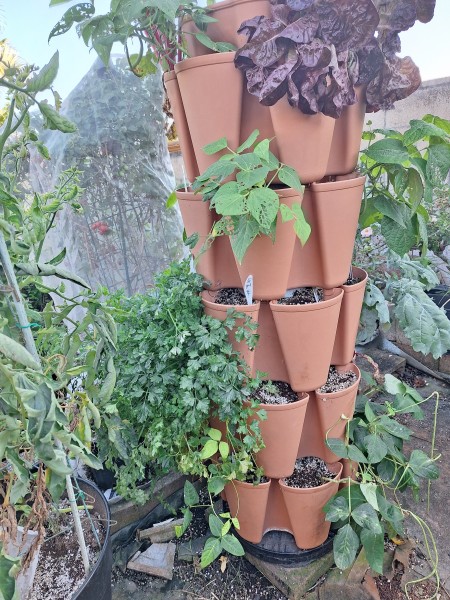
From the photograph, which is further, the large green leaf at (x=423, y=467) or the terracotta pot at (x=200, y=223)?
the large green leaf at (x=423, y=467)

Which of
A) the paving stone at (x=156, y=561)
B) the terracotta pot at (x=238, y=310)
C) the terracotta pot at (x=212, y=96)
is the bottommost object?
the paving stone at (x=156, y=561)

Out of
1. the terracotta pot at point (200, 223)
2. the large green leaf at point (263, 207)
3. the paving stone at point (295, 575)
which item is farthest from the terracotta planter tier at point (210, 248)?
the paving stone at point (295, 575)

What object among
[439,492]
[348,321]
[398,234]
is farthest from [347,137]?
[439,492]

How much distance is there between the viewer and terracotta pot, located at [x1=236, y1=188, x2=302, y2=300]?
0.93 m

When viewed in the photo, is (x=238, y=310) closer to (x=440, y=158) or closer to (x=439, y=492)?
(x=440, y=158)

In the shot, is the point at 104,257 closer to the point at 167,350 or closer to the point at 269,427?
the point at 167,350

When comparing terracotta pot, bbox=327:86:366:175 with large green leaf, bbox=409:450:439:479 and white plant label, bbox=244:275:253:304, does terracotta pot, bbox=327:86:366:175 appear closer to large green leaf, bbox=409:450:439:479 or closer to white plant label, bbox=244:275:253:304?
white plant label, bbox=244:275:253:304

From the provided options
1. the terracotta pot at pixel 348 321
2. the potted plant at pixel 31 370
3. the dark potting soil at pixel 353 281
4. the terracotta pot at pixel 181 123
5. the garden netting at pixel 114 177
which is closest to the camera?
the potted plant at pixel 31 370

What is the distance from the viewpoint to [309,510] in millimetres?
1146

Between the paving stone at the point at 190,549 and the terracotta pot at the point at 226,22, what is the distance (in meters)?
1.44

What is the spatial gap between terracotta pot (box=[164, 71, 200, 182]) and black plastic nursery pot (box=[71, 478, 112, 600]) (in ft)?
2.86

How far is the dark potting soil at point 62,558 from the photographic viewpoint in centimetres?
89

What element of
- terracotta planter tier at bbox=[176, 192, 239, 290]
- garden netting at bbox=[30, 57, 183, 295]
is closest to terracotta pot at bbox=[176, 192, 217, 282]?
terracotta planter tier at bbox=[176, 192, 239, 290]

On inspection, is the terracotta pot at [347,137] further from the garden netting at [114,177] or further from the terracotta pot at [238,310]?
the garden netting at [114,177]
